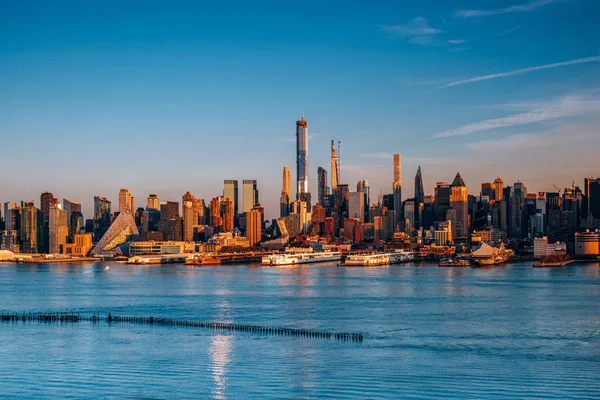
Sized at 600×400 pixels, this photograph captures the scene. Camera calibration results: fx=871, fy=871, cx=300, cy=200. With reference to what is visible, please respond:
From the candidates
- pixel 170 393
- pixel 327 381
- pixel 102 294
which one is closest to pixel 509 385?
pixel 327 381

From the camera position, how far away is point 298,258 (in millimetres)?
111562

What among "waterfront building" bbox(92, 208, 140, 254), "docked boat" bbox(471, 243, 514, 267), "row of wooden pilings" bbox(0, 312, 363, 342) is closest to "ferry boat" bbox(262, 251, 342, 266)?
"docked boat" bbox(471, 243, 514, 267)

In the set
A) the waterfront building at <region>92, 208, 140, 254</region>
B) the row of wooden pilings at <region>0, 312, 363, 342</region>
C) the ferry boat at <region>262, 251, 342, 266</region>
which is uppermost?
the waterfront building at <region>92, 208, 140, 254</region>

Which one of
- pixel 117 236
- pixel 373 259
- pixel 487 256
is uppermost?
pixel 117 236

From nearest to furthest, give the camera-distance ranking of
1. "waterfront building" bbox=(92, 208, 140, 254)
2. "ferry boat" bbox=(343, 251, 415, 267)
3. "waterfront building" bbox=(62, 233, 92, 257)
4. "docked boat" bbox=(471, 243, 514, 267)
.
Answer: "docked boat" bbox=(471, 243, 514, 267), "ferry boat" bbox=(343, 251, 415, 267), "waterfront building" bbox=(92, 208, 140, 254), "waterfront building" bbox=(62, 233, 92, 257)

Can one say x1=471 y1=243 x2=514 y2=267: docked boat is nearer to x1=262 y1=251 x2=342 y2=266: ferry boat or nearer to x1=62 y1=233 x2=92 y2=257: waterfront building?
x1=262 y1=251 x2=342 y2=266: ferry boat

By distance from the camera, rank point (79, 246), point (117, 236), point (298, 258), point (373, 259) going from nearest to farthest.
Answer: point (373, 259)
point (298, 258)
point (117, 236)
point (79, 246)

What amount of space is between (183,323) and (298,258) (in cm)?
7649

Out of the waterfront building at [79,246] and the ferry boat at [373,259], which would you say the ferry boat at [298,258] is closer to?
the ferry boat at [373,259]

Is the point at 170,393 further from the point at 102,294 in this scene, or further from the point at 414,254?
the point at 414,254

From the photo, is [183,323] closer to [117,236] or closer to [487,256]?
[487,256]

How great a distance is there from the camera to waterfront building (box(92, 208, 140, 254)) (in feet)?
479

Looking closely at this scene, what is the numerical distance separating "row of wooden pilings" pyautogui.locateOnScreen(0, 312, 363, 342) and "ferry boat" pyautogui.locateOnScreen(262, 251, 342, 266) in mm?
65013

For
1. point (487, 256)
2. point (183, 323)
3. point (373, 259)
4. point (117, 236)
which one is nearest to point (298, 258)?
point (373, 259)
